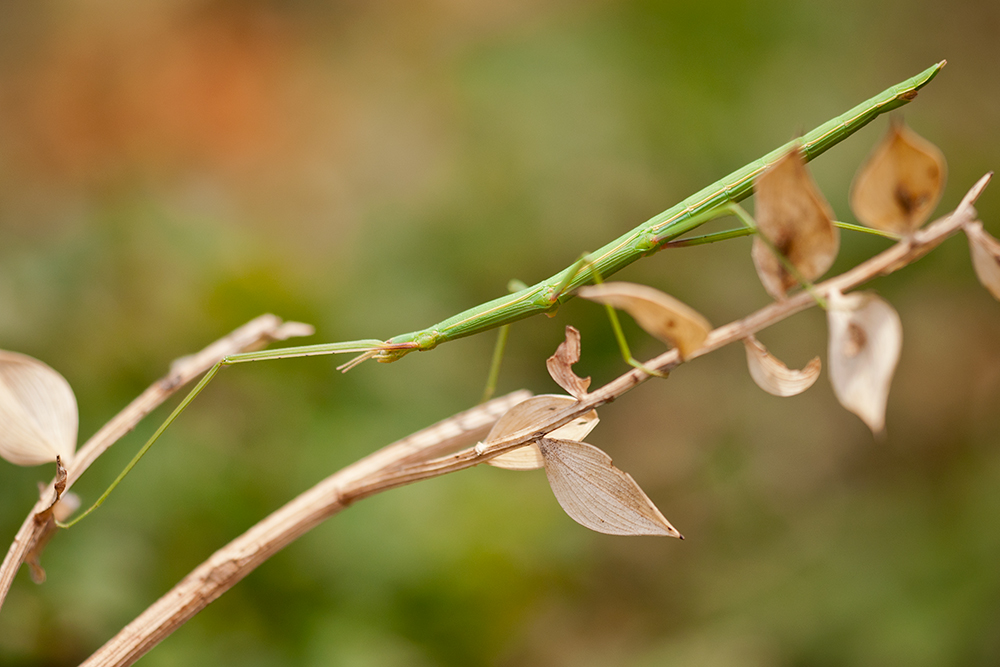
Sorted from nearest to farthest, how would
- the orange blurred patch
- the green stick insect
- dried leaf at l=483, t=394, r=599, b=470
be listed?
dried leaf at l=483, t=394, r=599, b=470
the green stick insect
the orange blurred patch

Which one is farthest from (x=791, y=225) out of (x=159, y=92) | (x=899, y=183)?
(x=159, y=92)

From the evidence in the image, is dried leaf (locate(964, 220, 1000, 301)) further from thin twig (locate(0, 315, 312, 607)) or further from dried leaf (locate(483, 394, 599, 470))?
thin twig (locate(0, 315, 312, 607))

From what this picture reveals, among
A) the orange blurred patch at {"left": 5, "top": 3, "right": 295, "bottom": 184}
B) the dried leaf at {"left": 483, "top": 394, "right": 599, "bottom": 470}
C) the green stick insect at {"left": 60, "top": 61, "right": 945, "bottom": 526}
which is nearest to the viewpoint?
the dried leaf at {"left": 483, "top": 394, "right": 599, "bottom": 470}

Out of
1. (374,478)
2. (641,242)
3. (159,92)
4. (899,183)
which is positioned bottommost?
(374,478)

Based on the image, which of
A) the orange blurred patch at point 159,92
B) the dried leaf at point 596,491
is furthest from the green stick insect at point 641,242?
the orange blurred patch at point 159,92

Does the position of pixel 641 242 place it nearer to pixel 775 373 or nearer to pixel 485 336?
pixel 775 373

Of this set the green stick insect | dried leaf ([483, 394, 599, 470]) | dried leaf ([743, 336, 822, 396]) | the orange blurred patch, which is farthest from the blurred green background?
dried leaf ([743, 336, 822, 396])
